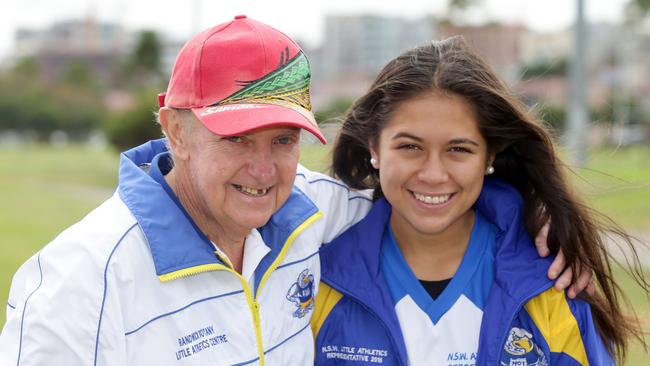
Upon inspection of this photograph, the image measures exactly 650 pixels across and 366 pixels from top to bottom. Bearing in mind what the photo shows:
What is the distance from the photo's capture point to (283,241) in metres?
2.87

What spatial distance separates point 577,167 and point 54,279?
2.14 m

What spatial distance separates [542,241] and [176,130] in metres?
1.37

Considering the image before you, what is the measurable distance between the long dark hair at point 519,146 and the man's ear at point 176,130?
903mm

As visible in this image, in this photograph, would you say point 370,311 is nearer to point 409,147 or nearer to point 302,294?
point 302,294

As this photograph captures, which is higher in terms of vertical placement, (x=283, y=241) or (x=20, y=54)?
(x=283, y=241)

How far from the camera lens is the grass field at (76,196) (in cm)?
389

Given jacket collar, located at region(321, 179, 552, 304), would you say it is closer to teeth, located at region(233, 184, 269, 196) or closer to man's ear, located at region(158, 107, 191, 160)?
teeth, located at region(233, 184, 269, 196)

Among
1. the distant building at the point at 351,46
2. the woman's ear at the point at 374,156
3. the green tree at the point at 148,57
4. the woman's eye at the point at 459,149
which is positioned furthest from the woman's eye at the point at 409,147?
the distant building at the point at 351,46

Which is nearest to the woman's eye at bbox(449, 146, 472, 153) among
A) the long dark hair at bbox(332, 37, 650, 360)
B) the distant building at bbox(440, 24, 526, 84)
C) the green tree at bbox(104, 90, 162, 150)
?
the long dark hair at bbox(332, 37, 650, 360)

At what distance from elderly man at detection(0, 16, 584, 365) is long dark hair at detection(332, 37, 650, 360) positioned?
0.66 metres

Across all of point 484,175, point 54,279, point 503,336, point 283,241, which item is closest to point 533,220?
point 484,175

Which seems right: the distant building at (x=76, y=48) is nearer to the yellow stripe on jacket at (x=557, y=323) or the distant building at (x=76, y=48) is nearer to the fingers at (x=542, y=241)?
the fingers at (x=542, y=241)

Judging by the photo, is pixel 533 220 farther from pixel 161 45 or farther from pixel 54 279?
pixel 161 45

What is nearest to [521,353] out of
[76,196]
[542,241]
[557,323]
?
[557,323]
